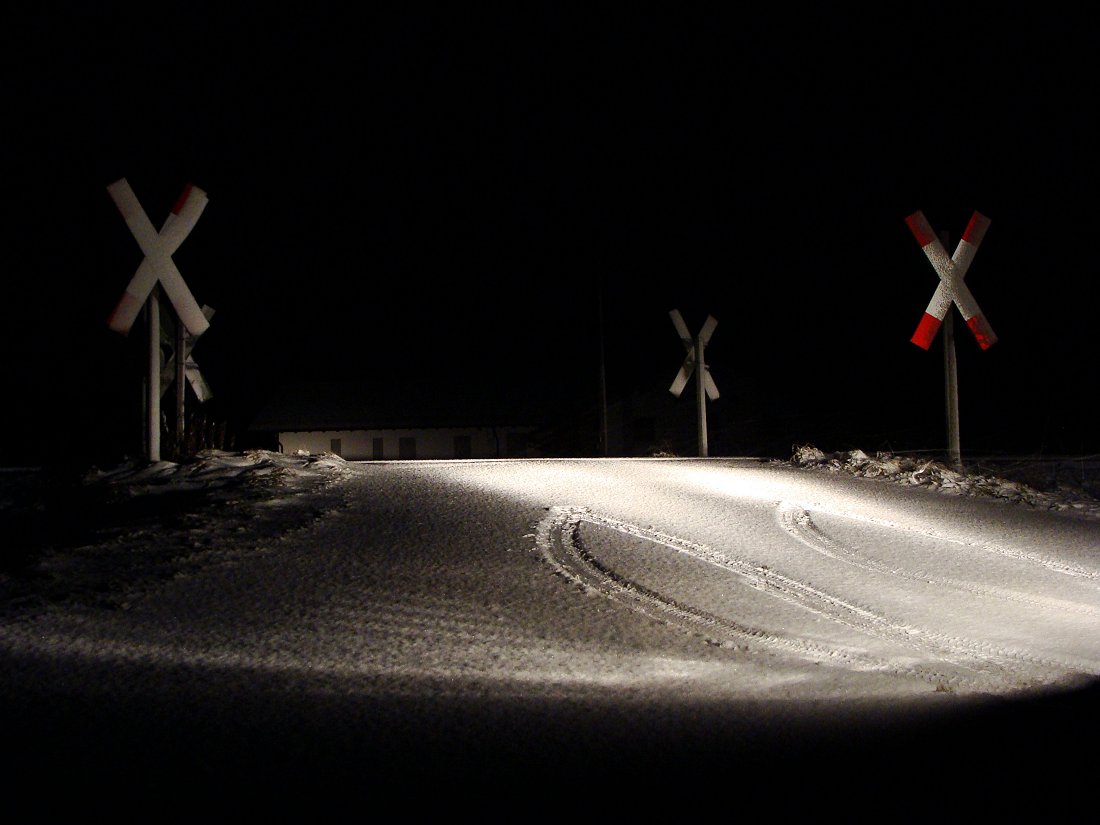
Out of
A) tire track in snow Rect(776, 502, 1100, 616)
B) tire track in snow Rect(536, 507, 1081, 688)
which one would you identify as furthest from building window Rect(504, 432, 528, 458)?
tire track in snow Rect(536, 507, 1081, 688)

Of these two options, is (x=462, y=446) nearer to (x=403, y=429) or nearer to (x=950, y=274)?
(x=403, y=429)

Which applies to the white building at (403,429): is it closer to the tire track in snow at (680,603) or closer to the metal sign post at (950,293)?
the metal sign post at (950,293)

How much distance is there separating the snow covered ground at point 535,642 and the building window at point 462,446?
33743 millimetres

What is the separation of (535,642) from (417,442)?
40268 millimetres

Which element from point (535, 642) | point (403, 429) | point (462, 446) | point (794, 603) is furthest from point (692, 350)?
point (403, 429)

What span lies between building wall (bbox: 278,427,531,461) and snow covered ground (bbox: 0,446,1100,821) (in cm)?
3386

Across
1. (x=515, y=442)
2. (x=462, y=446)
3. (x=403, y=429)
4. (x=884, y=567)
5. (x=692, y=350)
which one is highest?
(x=692, y=350)

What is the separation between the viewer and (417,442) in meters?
46.6

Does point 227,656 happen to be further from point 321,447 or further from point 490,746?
point 321,447

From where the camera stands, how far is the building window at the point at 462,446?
152ft

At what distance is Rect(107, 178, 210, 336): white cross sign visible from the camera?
38.1ft

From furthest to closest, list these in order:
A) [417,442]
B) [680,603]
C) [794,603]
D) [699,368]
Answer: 1. [417,442]
2. [699,368]
3. [794,603]
4. [680,603]

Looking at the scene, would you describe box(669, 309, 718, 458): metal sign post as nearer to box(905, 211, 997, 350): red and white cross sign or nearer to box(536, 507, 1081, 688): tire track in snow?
box(905, 211, 997, 350): red and white cross sign

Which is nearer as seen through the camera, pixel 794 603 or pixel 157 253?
pixel 794 603
